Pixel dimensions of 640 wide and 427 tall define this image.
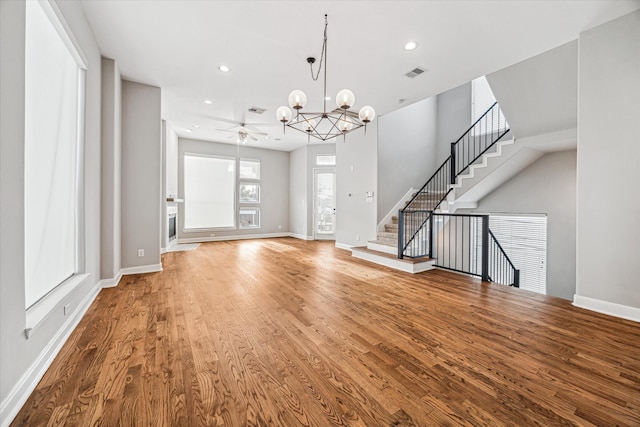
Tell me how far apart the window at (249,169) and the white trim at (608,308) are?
8.44 meters

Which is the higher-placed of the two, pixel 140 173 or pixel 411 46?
pixel 411 46

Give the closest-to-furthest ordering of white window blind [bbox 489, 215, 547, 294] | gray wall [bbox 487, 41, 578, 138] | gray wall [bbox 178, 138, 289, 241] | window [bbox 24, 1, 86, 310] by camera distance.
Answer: window [bbox 24, 1, 86, 310] < gray wall [bbox 487, 41, 578, 138] < white window blind [bbox 489, 215, 547, 294] < gray wall [bbox 178, 138, 289, 241]

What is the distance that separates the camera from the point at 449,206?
20.0 feet

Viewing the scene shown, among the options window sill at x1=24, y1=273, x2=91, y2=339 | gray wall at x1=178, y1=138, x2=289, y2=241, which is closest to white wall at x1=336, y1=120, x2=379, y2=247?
gray wall at x1=178, y1=138, x2=289, y2=241

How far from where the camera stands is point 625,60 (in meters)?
2.77

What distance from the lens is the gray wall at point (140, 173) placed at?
430 centimetres

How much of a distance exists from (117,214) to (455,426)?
187 inches

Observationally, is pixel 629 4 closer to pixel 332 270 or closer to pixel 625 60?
pixel 625 60

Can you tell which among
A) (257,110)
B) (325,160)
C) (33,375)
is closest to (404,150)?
(325,160)

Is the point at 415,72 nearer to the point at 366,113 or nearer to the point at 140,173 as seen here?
the point at 366,113

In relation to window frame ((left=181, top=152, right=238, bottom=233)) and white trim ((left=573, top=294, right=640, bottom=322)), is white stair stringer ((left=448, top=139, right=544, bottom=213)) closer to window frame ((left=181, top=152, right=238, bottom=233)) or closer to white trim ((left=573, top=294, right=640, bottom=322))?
white trim ((left=573, top=294, right=640, bottom=322))

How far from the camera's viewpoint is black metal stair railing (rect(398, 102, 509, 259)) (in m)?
5.52

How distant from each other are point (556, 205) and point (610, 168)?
10.5 ft

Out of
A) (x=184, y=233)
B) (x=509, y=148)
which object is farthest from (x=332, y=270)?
(x=184, y=233)
